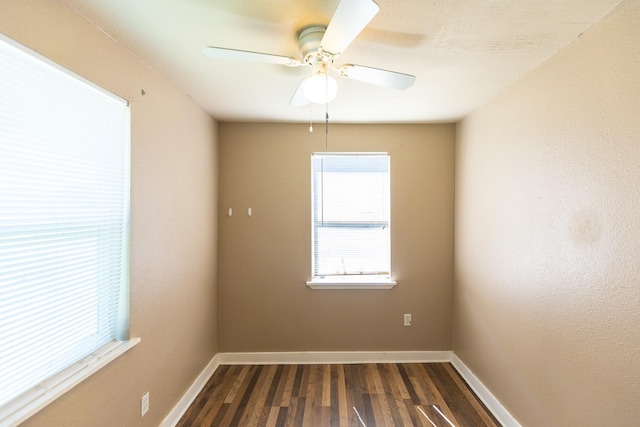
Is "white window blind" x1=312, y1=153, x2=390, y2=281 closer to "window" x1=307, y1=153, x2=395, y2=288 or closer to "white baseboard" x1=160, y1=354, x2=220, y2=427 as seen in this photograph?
"window" x1=307, y1=153, x2=395, y2=288

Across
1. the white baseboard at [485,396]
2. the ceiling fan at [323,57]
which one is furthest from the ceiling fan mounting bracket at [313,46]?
the white baseboard at [485,396]

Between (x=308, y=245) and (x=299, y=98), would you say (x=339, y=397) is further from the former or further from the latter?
(x=299, y=98)

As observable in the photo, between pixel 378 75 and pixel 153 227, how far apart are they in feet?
5.09

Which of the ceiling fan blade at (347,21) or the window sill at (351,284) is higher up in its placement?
Answer: the ceiling fan blade at (347,21)

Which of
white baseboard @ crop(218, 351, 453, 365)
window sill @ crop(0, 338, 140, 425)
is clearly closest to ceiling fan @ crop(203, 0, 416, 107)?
window sill @ crop(0, 338, 140, 425)

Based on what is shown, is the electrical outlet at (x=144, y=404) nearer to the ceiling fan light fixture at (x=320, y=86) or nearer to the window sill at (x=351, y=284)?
the window sill at (x=351, y=284)

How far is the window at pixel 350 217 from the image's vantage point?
2771 millimetres

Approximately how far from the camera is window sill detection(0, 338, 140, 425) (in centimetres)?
95

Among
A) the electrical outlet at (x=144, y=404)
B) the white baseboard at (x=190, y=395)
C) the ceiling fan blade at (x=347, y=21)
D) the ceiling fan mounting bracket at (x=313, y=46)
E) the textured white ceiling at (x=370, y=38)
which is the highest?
the textured white ceiling at (x=370, y=38)

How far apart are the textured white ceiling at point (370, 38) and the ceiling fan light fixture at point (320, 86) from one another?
0.22 m

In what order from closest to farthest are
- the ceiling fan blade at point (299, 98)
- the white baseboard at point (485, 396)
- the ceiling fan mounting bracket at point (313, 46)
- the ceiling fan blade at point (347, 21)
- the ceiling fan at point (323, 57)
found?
the ceiling fan blade at point (347, 21) < the ceiling fan at point (323, 57) < the ceiling fan mounting bracket at point (313, 46) < the ceiling fan blade at point (299, 98) < the white baseboard at point (485, 396)

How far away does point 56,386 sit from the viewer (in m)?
1.10

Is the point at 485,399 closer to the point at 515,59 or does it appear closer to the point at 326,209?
the point at 326,209

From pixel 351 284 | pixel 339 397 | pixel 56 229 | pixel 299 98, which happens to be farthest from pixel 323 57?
pixel 339 397
